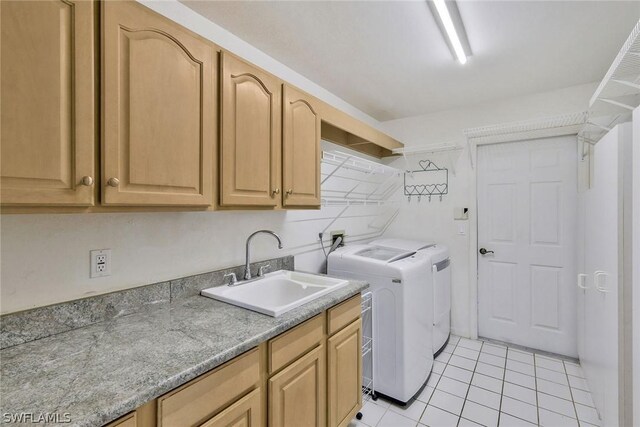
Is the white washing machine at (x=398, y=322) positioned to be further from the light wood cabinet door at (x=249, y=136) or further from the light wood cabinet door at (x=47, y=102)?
the light wood cabinet door at (x=47, y=102)

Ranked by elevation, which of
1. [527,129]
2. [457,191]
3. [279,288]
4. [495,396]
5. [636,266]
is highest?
[527,129]

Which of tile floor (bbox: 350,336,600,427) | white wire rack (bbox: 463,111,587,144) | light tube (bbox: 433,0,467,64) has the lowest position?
tile floor (bbox: 350,336,600,427)

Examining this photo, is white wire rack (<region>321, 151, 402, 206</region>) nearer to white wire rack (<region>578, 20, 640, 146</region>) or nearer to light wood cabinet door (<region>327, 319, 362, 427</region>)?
light wood cabinet door (<region>327, 319, 362, 427</region>)

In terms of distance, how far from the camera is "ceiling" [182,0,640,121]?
1528mm

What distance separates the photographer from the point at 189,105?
1.19 m

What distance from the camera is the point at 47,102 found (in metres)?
0.83

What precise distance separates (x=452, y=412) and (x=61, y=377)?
6.96 feet

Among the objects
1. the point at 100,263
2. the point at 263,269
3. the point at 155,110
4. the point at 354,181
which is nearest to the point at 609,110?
the point at 354,181

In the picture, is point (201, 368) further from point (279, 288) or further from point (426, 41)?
point (426, 41)

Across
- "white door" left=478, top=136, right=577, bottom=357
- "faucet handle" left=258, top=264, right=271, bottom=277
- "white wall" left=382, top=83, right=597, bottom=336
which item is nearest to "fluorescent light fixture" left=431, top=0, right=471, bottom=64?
"white wall" left=382, top=83, right=597, bottom=336

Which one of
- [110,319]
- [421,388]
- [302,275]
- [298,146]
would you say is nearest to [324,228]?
[302,275]

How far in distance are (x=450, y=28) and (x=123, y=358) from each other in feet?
6.80

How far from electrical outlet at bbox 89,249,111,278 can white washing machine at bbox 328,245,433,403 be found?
4.91ft

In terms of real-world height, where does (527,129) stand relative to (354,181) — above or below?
above
